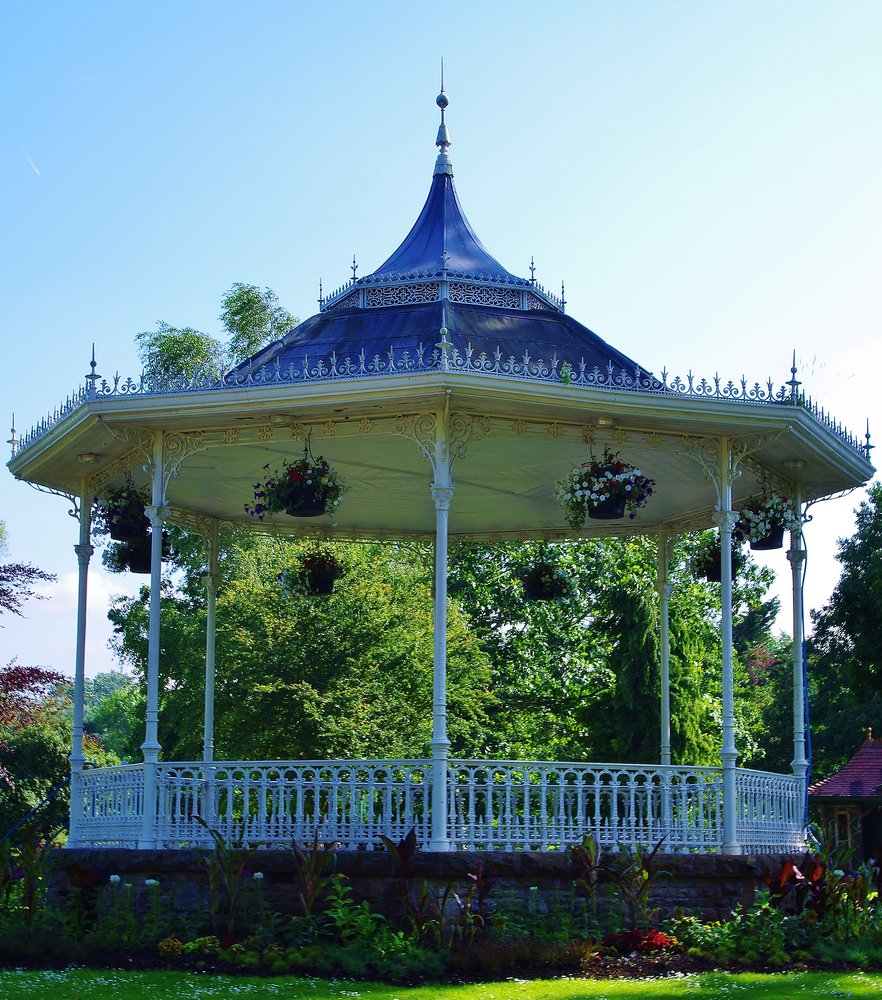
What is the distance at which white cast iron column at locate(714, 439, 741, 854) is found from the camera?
12094 millimetres

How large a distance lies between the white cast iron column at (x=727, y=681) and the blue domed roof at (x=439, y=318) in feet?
4.27

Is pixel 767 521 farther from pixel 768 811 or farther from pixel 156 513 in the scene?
pixel 156 513

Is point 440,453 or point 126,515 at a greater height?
point 440,453

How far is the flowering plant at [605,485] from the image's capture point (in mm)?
12523

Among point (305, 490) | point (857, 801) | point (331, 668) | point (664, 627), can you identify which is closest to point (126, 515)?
point (305, 490)

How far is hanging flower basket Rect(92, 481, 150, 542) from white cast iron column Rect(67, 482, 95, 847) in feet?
1.00

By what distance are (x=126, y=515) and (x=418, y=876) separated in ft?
16.9

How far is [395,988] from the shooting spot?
9.70 metres

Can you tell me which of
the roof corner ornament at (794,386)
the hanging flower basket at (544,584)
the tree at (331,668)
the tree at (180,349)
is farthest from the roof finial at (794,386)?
the tree at (180,349)

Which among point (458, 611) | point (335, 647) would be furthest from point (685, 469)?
point (458, 611)

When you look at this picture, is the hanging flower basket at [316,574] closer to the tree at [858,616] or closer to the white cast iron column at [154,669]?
the white cast iron column at [154,669]

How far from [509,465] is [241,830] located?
504cm

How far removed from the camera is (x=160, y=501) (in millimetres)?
12711

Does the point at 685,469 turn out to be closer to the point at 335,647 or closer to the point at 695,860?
the point at 695,860
